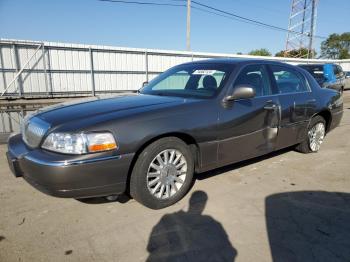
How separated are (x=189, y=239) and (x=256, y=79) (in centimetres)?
242

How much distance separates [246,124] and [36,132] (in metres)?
2.39

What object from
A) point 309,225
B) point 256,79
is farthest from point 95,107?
point 309,225

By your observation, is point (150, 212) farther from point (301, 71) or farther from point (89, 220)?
point (301, 71)

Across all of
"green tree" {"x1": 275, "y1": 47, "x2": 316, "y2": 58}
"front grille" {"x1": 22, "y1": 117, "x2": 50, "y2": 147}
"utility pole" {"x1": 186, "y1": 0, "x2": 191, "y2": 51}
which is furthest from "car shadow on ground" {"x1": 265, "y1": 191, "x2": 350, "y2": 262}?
"green tree" {"x1": 275, "y1": 47, "x2": 316, "y2": 58}

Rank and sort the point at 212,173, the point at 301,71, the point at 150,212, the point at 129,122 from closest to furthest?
the point at 129,122 < the point at 150,212 < the point at 212,173 < the point at 301,71

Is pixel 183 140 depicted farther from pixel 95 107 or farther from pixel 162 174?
pixel 95 107

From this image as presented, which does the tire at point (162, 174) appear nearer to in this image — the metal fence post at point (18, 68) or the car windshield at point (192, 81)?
the car windshield at point (192, 81)

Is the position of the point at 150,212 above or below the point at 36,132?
below

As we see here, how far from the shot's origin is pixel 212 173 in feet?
14.0

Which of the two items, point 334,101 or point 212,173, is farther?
point 334,101

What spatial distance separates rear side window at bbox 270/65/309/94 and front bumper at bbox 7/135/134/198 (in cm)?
266

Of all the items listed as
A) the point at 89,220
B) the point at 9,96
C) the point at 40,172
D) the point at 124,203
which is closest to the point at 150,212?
the point at 124,203

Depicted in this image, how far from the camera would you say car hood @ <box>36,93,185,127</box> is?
9.82 ft

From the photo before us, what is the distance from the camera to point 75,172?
2.65 meters
